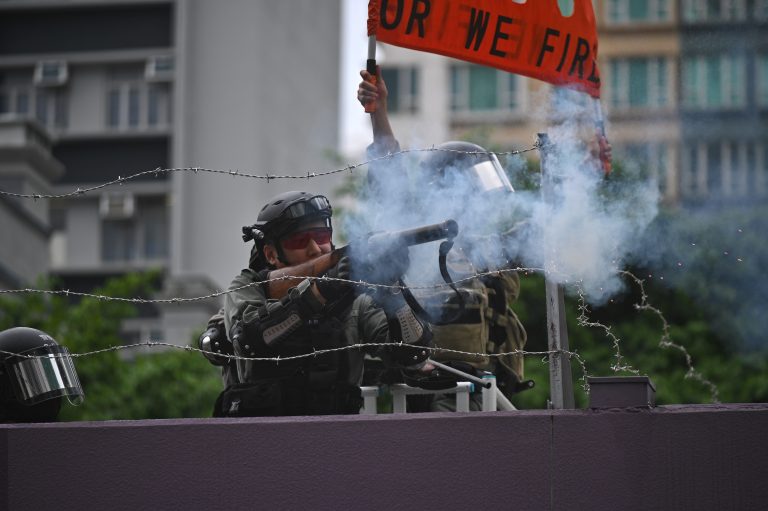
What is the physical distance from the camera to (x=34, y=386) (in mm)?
Answer: 7973

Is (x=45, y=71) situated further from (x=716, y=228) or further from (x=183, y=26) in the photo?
(x=716, y=228)

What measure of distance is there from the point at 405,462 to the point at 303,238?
1852 mm

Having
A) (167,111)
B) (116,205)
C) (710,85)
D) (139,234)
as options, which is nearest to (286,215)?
(710,85)

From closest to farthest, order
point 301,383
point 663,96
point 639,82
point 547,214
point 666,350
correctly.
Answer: point 547,214 < point 301,383 < point 663,96 < point 666,350 < point 639,82

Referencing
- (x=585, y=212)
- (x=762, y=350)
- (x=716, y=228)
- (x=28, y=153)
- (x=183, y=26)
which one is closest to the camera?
(x=585, y=212)

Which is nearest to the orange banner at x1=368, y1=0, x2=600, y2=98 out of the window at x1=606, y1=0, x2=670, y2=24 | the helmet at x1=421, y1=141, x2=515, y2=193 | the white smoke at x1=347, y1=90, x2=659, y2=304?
the white smoke at x1=347, y1=90, x2=659, y2=304

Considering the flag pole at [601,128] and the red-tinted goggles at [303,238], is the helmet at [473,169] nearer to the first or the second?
the flag pole at [601,128]

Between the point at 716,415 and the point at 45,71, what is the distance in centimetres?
3227

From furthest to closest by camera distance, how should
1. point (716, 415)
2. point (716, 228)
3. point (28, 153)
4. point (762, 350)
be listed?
1. point (28, 153)
2. point (762, 350)
3. point (716, 228)
4. point (716, 415)

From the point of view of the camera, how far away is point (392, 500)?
6.56 metres

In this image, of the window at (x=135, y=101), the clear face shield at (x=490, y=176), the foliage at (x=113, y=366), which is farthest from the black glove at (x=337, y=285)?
the window at (x=135, y=101)

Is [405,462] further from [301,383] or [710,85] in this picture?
[710,85]

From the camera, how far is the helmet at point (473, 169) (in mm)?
8055

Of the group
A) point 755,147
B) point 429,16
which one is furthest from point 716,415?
point 755,147
